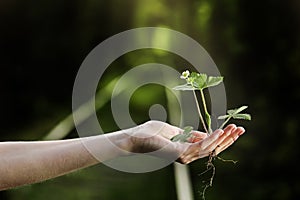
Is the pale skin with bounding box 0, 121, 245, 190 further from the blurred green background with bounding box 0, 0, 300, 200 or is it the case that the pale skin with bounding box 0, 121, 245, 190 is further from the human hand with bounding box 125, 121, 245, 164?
the blurred green background with bounding box 0, 0, 300, 200

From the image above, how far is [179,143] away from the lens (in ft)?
3.27

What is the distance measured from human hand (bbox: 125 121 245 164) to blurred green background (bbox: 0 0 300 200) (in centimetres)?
81

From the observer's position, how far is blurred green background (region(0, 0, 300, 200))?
1826 millimetres

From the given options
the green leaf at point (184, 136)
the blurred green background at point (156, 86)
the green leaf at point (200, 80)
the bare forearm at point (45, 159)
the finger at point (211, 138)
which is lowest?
the finger at point (211, 138)

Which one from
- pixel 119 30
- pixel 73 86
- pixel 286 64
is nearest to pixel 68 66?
pixel 73 86

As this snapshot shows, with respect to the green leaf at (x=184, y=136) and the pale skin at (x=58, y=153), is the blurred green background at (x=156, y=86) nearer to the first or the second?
the pale skin at (x=58, y=153)

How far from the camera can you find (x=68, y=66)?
1.95 metres

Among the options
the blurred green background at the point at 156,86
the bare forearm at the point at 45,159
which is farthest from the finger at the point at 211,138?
the blurred green background at the point at 156,86

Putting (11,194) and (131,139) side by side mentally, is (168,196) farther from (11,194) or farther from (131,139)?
(131,139)

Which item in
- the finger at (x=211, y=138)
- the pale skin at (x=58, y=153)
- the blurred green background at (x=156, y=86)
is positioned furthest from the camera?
the blurred green background at (x=156, y=86)

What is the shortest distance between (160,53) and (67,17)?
1.07 ft

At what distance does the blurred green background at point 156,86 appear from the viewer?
5.99ft

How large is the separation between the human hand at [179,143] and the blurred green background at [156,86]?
0.81 meters

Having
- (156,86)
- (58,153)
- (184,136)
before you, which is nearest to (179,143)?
(184,136)
